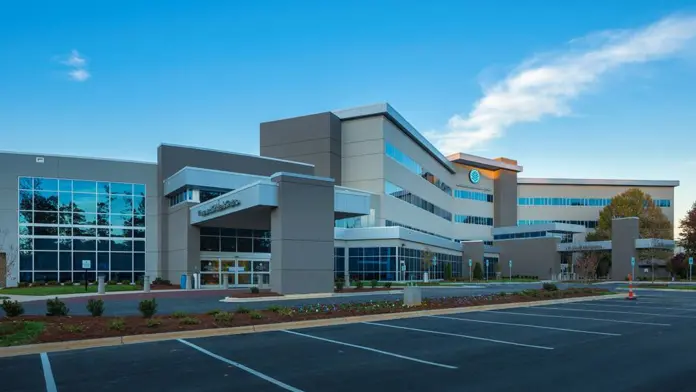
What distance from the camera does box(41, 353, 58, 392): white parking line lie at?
314 inches

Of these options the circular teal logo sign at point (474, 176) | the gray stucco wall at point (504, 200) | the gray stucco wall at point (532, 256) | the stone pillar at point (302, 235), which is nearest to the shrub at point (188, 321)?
the stone pillar at point (302, 235)

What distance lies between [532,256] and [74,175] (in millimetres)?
54696

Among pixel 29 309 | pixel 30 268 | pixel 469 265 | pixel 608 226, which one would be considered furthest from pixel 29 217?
pixel 608 226

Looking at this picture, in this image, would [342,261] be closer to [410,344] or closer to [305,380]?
[410,344]

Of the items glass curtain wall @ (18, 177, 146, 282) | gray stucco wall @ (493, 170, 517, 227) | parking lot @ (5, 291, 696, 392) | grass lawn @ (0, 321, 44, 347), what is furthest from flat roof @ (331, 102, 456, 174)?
grass lawn @ (0, 321, 44, 347)

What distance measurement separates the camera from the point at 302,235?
1089 inches

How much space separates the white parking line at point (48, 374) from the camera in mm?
7973

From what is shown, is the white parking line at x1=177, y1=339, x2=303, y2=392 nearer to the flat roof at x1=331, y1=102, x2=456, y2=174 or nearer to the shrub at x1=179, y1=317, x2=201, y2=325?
the shrub at x1=179, y1=317, x2=201, y2=325

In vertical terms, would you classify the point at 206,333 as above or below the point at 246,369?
below

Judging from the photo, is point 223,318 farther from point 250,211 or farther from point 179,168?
point 179,168

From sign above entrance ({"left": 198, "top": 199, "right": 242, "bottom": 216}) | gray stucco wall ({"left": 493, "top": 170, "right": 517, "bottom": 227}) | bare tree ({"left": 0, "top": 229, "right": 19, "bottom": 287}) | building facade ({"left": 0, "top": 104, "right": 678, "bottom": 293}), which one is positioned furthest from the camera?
gray stucco wall ({"left": 493, "top": 170, "right": 517, "bottom": 227})

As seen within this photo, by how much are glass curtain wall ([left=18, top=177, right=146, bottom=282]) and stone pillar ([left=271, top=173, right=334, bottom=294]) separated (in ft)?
60.2

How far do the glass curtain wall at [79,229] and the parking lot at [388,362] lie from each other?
30.6 meters

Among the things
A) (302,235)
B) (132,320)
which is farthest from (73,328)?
(302,235)
